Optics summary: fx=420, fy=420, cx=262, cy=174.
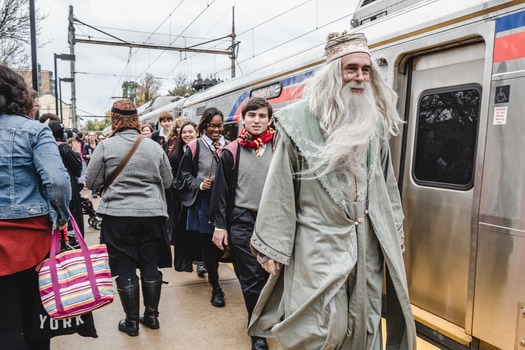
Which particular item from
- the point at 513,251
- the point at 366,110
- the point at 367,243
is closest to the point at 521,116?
the point at 513,251

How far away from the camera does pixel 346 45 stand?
2.09m

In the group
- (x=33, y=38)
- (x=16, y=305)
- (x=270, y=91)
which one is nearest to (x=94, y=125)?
(x=33, y=38)

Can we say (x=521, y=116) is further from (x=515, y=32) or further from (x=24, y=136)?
(x=24, y=136)

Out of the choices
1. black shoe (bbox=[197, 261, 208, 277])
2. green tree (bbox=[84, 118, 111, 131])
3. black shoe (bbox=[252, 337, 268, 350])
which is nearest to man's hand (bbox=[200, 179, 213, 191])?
black shoe (bbox=[197, 261, 208, 277])

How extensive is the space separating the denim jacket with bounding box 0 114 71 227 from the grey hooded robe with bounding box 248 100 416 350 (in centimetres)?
117

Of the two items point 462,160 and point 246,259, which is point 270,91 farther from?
point 462,160

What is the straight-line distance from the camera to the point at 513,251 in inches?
97.5

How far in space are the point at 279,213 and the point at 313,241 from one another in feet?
0.70

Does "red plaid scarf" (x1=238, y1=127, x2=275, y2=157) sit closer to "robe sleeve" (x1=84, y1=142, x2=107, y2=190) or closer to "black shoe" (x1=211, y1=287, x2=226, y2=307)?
"robe sleeve" (x1=84, y1=142, x2=107, y2=190)

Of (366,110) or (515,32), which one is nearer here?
(366,110)

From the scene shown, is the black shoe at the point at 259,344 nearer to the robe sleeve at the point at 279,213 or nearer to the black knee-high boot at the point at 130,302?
the black knee-high boot at the point at 130,302

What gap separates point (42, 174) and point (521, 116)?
274 cm

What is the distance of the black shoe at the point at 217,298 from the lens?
13.3 feet

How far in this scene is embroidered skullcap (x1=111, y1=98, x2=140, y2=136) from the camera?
3.44 meters
